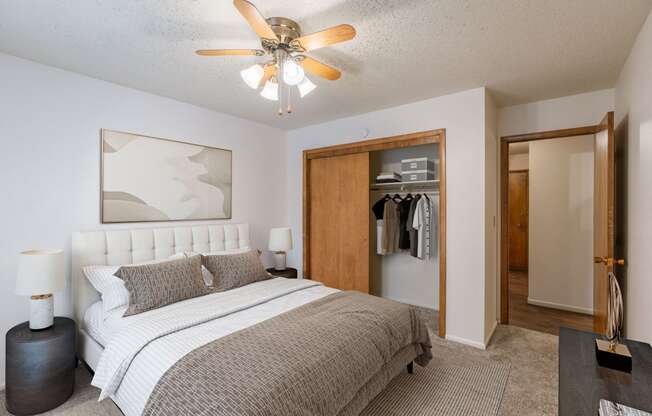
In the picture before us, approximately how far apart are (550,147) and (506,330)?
8.30 feet

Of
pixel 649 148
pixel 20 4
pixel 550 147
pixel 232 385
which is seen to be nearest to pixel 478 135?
pixel 649 148

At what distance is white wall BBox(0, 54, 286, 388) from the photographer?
2.28 meters

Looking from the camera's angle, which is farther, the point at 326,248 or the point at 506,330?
the point at 326,248

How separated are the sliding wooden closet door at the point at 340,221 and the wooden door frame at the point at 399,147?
0.25 ft

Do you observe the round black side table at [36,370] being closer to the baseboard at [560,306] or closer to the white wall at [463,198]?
the white wall at [463,198]

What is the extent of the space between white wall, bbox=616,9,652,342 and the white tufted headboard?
3.42 meters

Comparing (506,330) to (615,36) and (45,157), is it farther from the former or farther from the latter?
(45,157)

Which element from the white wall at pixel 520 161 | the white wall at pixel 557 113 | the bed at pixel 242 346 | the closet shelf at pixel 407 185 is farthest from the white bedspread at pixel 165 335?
the white wall at pixel 520 161

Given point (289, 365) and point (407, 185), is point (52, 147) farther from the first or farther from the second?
point (407, 185)

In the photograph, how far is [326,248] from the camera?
4.29m

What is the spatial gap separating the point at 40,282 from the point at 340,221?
9.81 ft

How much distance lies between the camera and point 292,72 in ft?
5.91

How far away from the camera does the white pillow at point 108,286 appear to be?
7.47 feet

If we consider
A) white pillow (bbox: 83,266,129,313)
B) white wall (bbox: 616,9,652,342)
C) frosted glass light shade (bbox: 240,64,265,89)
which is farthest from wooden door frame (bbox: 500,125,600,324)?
white pillow (bbox: 83,266,129,313)
